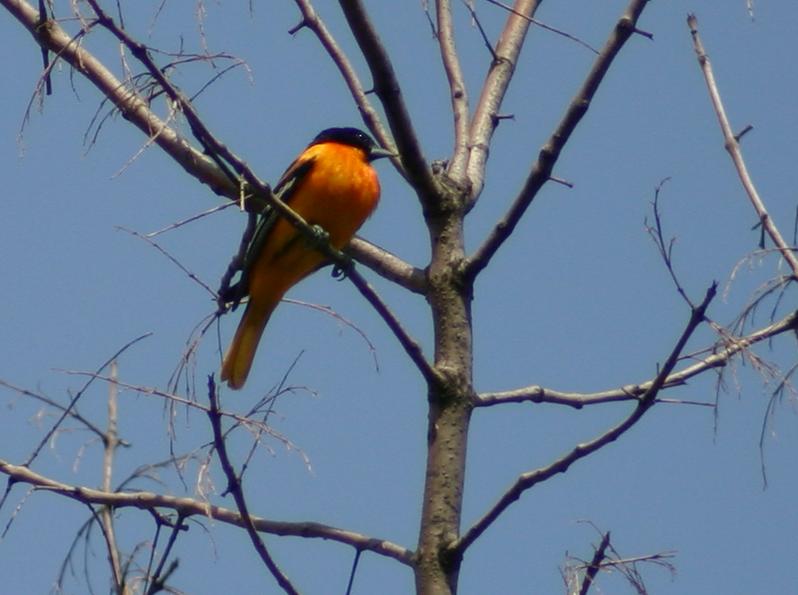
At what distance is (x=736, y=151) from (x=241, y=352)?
7.94ft

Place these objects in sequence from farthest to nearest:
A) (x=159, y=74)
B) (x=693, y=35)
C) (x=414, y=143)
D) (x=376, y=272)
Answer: (x=376, y=272) < (x=693, y=35) < (x=414, y=143) < (x=159, y=74)

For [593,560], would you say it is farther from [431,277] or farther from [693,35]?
[693,35]

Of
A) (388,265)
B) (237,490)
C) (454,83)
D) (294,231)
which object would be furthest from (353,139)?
(237,490)

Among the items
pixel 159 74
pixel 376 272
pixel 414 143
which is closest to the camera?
pixel 159 74

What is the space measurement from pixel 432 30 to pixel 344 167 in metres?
1.21

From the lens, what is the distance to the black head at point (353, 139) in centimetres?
541

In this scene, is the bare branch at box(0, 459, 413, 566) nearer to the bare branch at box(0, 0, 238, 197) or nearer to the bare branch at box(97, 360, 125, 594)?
the bare branch at box(97, 360, 125, 594)

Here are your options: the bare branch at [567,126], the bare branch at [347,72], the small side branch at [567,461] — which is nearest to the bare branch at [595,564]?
the small side branch at [567,461]

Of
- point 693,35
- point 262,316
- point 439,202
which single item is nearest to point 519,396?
point 439,202

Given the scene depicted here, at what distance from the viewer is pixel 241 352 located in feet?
15.7

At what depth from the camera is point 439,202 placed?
10.2 feet

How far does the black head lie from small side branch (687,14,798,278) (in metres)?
2.38

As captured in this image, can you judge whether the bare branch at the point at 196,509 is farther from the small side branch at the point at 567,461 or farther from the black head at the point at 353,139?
the black head at the point at 353,139

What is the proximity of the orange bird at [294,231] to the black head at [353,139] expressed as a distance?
0.16 m
